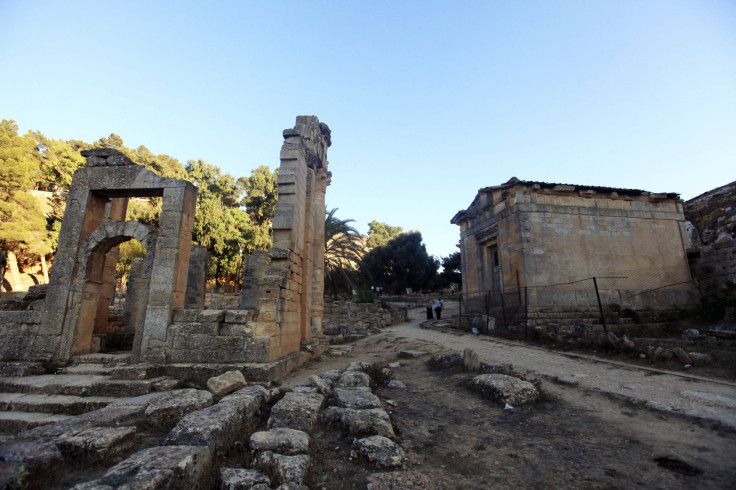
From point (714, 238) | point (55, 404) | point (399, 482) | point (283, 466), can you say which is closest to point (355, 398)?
point (283, 466)

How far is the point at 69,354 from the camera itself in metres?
7.02

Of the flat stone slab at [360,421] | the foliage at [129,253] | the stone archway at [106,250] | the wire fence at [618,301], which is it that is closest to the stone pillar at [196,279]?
the stone archway at [106,250]

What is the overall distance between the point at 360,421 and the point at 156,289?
526 centimetres

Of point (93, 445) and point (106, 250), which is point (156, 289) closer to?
point (106, 250)

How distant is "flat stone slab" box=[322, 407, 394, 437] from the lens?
3.83 m

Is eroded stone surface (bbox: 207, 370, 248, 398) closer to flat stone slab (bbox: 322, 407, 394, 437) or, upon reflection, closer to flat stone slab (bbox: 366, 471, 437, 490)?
flat stone slab (bbox: 322, 407, 394, 437)

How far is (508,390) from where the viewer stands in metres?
4.99

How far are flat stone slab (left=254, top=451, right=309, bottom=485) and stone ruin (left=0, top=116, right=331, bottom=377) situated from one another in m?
A: 3.37

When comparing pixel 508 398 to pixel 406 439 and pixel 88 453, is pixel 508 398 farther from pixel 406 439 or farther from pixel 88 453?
pixel 88 453

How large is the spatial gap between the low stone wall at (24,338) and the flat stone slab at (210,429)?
5655mm

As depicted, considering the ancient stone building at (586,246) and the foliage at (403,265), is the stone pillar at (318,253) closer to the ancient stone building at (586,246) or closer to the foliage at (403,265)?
the ancient stone building at (586,246)

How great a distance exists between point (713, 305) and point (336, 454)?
15856 millimetres

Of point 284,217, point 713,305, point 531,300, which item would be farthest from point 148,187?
point 713,305

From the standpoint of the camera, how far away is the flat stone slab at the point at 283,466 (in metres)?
2.72
